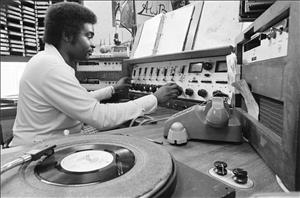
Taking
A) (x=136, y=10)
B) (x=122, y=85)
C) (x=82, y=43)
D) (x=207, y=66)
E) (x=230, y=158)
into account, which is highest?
(x=136, y=10)

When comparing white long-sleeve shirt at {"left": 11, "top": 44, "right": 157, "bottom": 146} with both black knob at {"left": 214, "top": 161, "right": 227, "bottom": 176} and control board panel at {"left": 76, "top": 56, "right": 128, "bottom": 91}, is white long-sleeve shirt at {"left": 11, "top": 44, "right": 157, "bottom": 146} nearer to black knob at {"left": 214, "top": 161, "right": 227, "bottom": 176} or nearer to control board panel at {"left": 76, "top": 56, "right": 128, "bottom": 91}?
black knob at {"left": 214, "top": 161, "right": 227, "bottom": 176}

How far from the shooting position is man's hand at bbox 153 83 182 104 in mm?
1336

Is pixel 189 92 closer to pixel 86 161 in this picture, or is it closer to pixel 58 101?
pixel 58 101

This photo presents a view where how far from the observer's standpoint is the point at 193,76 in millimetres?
1449

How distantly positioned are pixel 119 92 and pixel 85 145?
64.8 inches

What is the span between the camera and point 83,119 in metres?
1.15

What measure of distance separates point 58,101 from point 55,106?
6cm

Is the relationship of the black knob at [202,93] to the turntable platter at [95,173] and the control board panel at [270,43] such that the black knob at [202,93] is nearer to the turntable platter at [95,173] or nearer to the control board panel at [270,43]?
the control board panel at [270,43]


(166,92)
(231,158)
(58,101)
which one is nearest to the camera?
(231,158)

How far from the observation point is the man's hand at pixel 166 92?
134cm

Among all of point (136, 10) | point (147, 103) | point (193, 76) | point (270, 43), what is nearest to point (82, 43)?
point (147, 103)

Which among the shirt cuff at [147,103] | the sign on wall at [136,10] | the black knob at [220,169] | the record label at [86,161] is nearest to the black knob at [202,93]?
the shirt cuff at [147,103]

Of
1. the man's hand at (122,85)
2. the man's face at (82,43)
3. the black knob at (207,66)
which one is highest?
the man's face at (82,43)

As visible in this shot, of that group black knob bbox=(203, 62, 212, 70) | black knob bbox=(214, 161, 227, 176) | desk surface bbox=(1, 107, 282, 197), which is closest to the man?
black knob bbox=(203, 62, 212, 70)
